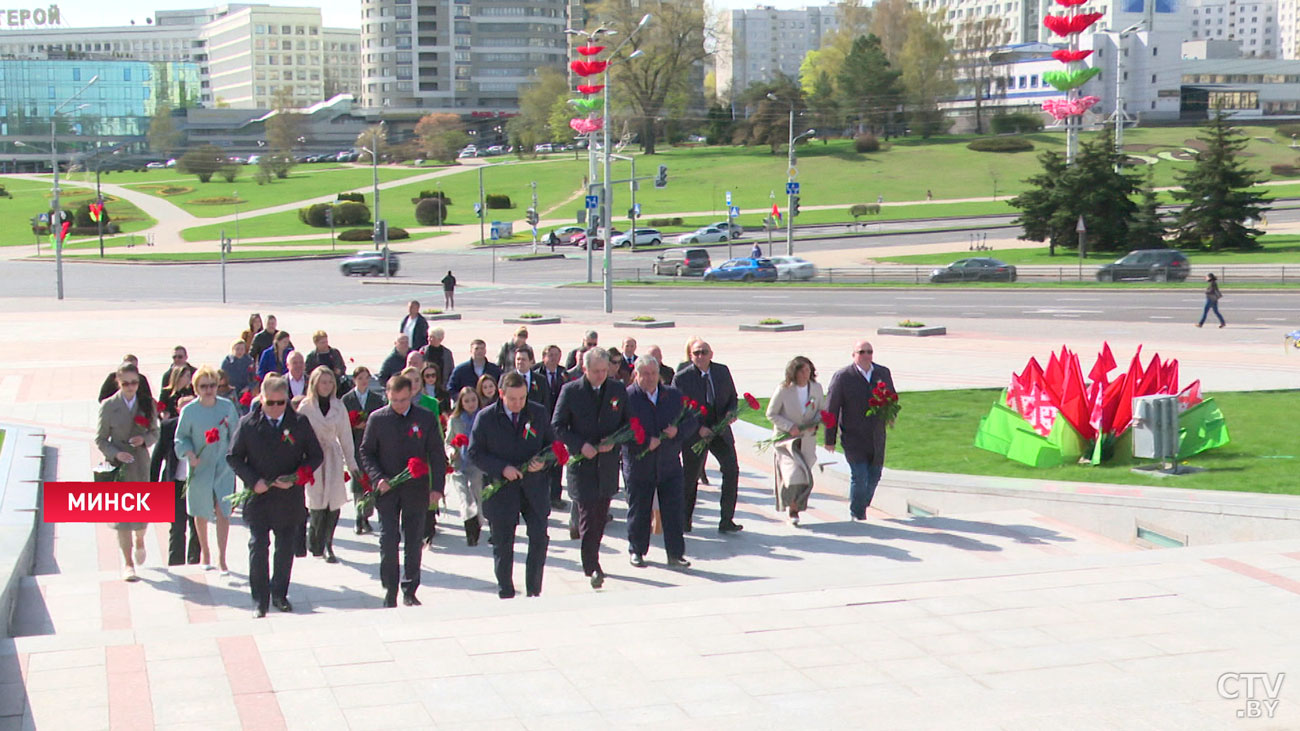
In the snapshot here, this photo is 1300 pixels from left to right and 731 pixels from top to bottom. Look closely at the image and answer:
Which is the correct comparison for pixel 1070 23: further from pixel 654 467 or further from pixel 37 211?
pixel 37 211

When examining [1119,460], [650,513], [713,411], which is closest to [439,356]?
[713,411]

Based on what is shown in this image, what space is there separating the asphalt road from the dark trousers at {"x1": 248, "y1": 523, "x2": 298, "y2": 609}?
27.6 m

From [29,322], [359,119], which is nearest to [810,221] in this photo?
[29,322]

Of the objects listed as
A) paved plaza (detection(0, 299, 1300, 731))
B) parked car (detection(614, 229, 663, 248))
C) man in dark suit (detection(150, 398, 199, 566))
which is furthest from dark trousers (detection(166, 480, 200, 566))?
parked car (detection(614, 229, 663, 248))

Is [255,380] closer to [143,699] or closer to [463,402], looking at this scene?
[463,402]

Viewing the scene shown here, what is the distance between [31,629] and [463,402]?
368 centimetres

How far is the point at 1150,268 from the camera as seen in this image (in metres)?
47.4

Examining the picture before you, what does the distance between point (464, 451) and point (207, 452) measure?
2.07 m

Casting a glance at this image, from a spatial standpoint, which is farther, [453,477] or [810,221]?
[810,221]

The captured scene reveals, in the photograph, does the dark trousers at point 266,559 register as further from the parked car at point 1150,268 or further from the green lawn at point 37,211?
the green lawn at point 37,211

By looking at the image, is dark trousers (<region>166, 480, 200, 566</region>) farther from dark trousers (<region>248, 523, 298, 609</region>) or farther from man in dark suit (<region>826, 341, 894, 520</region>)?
man in dark suit (<region>826, 341, 894, 520</region>)

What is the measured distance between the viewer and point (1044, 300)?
134ft

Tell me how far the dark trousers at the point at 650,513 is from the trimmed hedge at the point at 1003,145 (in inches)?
4071

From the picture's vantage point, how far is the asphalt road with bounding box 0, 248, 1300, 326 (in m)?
37.0
